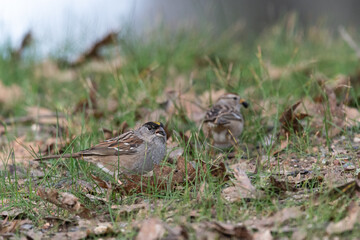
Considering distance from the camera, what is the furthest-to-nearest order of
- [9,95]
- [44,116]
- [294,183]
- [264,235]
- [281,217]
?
[9,95], [44,116], [294,183], [281,217], [264,235]

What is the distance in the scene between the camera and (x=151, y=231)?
318 cm

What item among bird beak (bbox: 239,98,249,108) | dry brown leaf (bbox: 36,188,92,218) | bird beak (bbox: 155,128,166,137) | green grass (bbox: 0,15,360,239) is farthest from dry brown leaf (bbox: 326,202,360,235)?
bird beak (bbox: 239,98,249,108)

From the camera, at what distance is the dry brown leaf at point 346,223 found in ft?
9.85

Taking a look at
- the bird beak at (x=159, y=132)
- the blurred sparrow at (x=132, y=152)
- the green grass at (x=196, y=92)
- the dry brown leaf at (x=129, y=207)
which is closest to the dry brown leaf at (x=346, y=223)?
the green grass at (x=196, y=92)

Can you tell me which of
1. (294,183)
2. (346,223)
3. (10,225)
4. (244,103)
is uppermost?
(244,103)

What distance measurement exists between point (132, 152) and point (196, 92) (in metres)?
2.52

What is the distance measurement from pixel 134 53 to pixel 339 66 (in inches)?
126

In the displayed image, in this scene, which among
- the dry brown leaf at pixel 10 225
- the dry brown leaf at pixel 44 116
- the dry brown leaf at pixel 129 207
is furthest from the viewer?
the dry brown leaf at pixel 44 116

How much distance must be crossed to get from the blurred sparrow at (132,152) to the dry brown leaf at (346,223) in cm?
188

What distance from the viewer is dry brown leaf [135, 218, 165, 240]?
3.15 meters

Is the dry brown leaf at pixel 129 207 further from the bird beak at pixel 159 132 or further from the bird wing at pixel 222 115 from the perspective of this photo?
the bird wing at pixel 222 115

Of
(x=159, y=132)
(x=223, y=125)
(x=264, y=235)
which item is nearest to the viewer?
(x=264, y=235)

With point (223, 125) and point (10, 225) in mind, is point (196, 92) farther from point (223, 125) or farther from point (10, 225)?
point (10, 225)

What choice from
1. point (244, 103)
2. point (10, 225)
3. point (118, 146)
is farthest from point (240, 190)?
point (244, 103)
